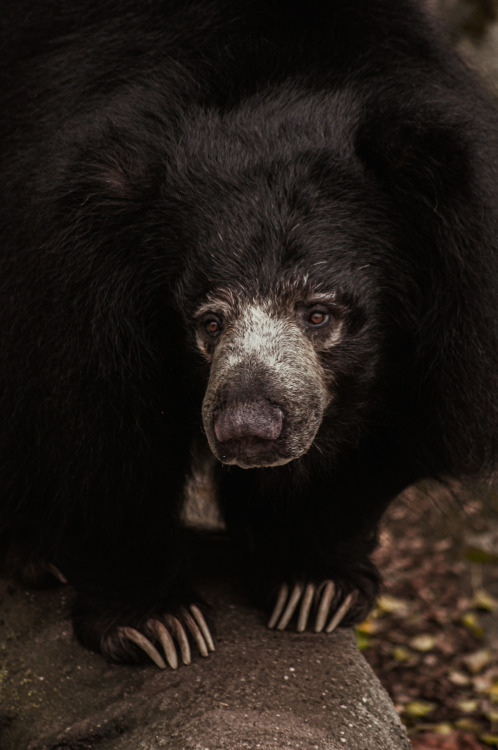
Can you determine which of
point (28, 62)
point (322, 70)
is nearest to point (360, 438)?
point (322, 70)

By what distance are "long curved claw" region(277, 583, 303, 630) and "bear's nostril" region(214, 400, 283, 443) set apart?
1.25 meters

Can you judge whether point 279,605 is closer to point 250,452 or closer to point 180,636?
point 180,636

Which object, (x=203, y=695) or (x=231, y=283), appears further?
(x=203, y=695)

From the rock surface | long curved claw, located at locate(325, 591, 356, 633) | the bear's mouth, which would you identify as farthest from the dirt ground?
the bear's mouth

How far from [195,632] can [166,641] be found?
0.11m

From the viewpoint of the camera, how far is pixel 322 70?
342cm

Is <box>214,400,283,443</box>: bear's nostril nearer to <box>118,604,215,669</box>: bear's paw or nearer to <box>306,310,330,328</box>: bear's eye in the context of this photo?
<box>306,310,330,328</box>: bear's eye

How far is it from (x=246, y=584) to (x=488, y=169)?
1945 millimetres

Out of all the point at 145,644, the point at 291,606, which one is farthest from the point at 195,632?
the point at 291,606

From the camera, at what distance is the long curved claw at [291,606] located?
3.80 meters

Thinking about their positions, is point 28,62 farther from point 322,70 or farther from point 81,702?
point 81,702

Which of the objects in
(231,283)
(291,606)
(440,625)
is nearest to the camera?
(231,283)

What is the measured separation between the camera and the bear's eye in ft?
9.83

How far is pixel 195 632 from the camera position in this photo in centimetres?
361
